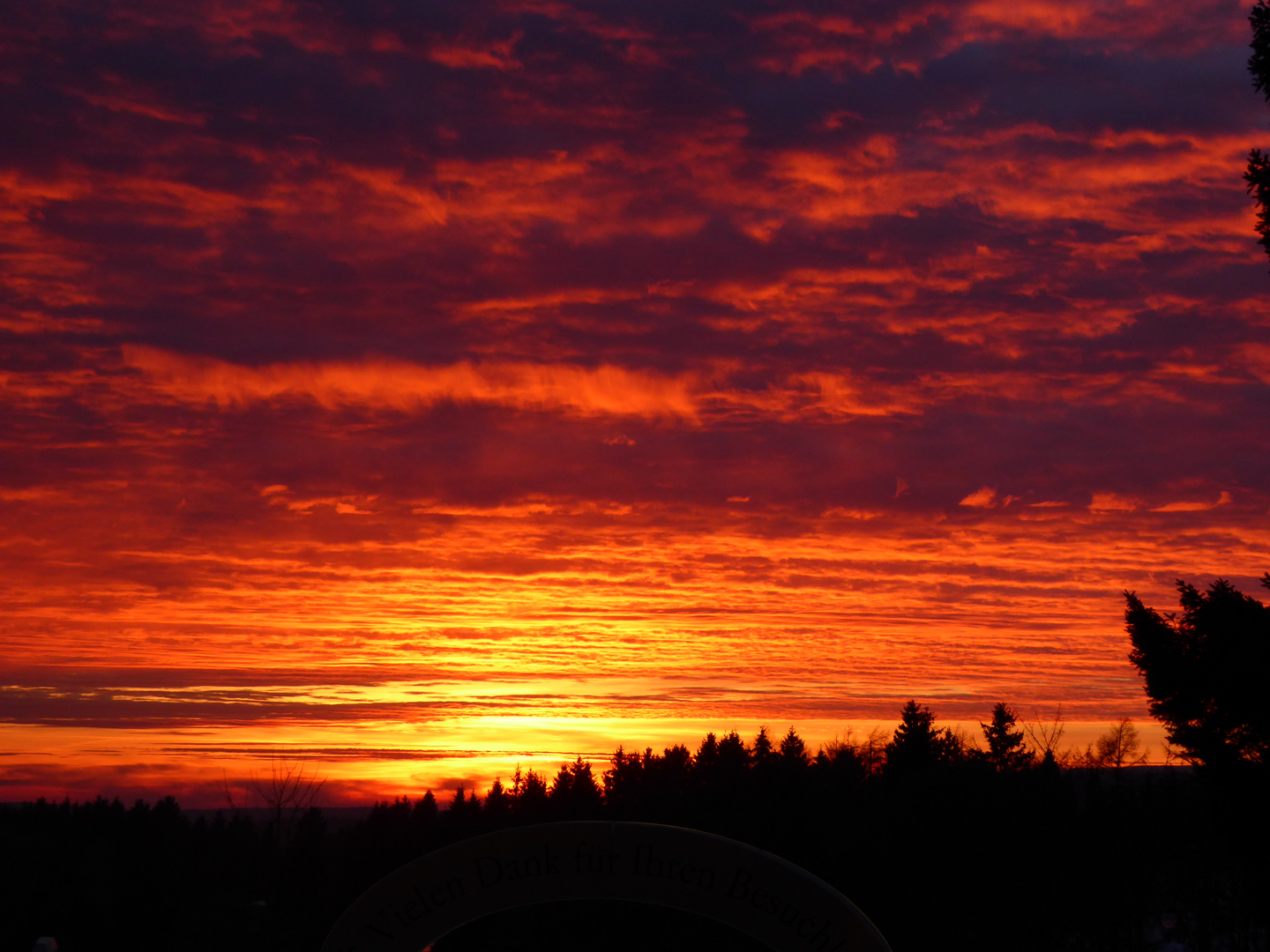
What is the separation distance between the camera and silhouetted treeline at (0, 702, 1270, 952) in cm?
4772

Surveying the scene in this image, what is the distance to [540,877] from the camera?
1770 centimetres

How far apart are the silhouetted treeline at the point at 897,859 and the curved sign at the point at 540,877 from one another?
8.38m

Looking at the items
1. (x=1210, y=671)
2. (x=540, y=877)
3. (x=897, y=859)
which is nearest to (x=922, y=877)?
(x=897, y=859)

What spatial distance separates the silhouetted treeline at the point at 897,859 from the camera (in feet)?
157

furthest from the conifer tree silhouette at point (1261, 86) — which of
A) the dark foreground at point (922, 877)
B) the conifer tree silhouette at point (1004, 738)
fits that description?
the conifer tree silhouette at point (1004, 738)

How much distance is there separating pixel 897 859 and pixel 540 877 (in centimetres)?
3615

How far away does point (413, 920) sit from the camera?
693 inches

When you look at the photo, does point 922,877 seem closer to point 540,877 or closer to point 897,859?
point 897,859

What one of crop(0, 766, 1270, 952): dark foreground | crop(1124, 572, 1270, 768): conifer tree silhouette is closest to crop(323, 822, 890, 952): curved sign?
crop(1124, 572, 1270, 768): conifer tree silhouette

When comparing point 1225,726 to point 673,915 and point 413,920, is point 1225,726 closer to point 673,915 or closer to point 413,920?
point 413,920

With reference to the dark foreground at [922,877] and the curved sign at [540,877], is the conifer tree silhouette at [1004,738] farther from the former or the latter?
the curved sign at [540,877]

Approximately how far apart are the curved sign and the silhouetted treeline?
838 centimetres

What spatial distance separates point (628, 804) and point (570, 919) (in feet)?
75.6

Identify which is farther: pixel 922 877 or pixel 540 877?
pixel 922 877
